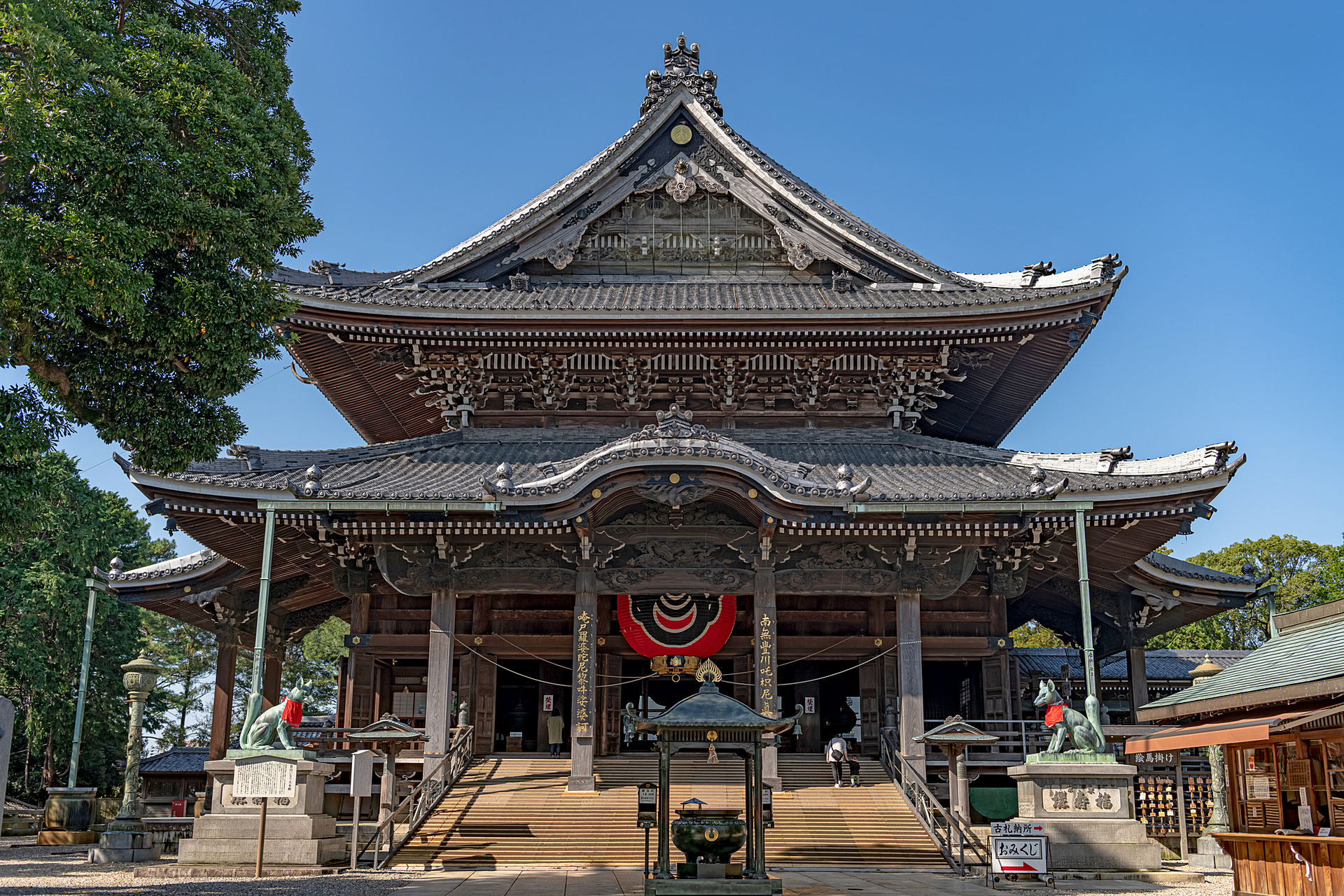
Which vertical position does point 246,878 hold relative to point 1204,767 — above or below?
below

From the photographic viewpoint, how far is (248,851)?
14.9 meters

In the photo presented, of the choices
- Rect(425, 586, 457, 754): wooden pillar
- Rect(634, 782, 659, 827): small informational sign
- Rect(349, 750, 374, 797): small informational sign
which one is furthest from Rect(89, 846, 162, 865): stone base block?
Rect(634, 782, 659, 827): small informational sign

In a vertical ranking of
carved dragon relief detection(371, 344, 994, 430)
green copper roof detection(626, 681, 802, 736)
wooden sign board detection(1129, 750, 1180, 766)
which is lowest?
wooden sign board detection(1129, 750, 1180, 766)

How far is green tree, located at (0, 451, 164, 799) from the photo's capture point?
114 feet

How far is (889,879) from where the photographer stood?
14188 millimetres

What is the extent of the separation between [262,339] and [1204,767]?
17.4m

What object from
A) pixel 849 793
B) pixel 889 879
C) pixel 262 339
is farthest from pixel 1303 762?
pixel 262 339

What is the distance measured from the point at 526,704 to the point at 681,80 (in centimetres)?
1456

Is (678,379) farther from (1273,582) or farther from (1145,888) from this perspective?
(1273,582)

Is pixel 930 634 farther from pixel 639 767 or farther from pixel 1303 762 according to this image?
pixel 1303 762

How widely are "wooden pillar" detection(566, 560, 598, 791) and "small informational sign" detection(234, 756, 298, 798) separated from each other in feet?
14.9

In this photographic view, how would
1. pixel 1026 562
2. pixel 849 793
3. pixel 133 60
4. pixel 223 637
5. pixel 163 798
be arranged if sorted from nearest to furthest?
pixel 133 60
pixel 849 793
pixel 1026 562
pixel 223 637
pixel 163 798

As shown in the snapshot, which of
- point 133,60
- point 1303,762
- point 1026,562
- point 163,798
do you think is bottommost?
point 163,798

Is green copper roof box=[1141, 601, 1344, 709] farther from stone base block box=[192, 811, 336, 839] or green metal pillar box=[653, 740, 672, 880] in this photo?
stone base block box=[192, 811, 336, 839]
